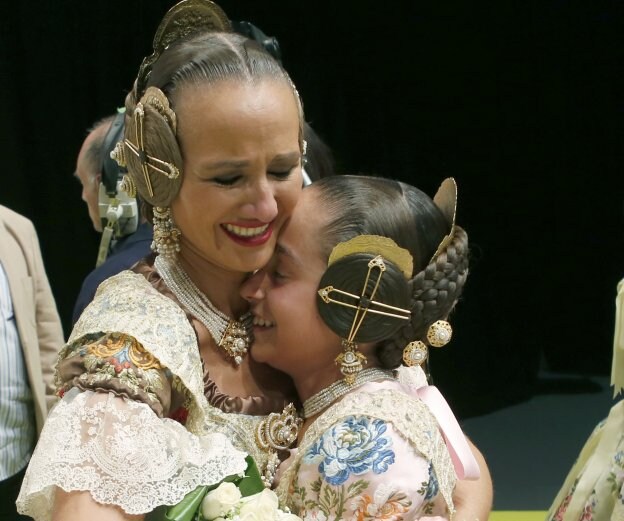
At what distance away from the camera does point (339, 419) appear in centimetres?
153

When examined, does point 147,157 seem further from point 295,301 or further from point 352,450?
point 352,450

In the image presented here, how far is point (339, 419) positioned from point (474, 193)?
2.55m

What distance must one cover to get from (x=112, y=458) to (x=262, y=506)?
22 centimetres

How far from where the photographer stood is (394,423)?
A: 59.4 inches

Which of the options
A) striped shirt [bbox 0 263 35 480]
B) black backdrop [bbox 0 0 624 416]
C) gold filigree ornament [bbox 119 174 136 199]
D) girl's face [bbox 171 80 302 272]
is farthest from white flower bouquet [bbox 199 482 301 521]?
black backdrop [bbox 0 0 624 416]

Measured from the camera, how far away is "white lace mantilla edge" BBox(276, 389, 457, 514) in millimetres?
1515

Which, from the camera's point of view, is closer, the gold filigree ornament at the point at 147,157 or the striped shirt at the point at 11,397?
the gold filigree ornament at the point at 147,157

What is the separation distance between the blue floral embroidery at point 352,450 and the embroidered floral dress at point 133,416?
0.12m

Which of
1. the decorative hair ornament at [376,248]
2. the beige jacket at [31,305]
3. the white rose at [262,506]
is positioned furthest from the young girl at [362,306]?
the beige jacket at [31,305]

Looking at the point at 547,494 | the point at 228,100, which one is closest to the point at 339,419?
the point at 228,100

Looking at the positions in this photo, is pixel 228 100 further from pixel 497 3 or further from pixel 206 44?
pixel 497 3

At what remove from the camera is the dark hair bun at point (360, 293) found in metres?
1.61

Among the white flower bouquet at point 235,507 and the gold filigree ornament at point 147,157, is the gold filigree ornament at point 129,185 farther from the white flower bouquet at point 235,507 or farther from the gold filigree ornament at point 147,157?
the white flower bouquet at point 235,507

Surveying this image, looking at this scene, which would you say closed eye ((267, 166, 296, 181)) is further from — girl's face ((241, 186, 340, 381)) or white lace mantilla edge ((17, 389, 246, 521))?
white lace mantilla edge ((17, 389, 246, 521))
